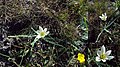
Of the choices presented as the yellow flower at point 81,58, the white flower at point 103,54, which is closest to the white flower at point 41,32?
the yellow flower at point 81,58

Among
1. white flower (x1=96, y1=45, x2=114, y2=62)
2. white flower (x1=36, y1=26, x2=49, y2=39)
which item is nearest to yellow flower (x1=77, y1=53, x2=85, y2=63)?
white flower (x1=96, y1=45, x2=114, y2=62)

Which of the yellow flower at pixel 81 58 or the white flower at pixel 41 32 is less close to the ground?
the white flower at pixel 41 32

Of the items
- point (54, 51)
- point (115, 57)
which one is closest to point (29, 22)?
point (54, 51)

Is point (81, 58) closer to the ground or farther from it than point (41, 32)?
closer to the ground

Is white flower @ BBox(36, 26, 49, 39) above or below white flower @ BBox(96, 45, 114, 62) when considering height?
above

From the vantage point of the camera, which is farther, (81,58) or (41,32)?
(41,32)

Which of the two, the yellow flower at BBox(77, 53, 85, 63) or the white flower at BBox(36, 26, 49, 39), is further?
the white flower at BBox(36, 26, 49, 39)

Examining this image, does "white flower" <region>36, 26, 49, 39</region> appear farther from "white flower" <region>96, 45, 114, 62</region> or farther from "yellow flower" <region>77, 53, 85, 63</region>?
"white flower" <region>96, 45, 114, 62</region>

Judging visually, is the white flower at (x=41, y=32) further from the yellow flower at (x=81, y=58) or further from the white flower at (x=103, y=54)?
the white flower at (x=103, y=54)

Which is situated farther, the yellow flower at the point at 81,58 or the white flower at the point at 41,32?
the white flower at the point at 41,32

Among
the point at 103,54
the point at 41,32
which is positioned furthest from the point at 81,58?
the point at 41,32

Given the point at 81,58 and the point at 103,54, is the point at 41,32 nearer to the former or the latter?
the point at 81,58
